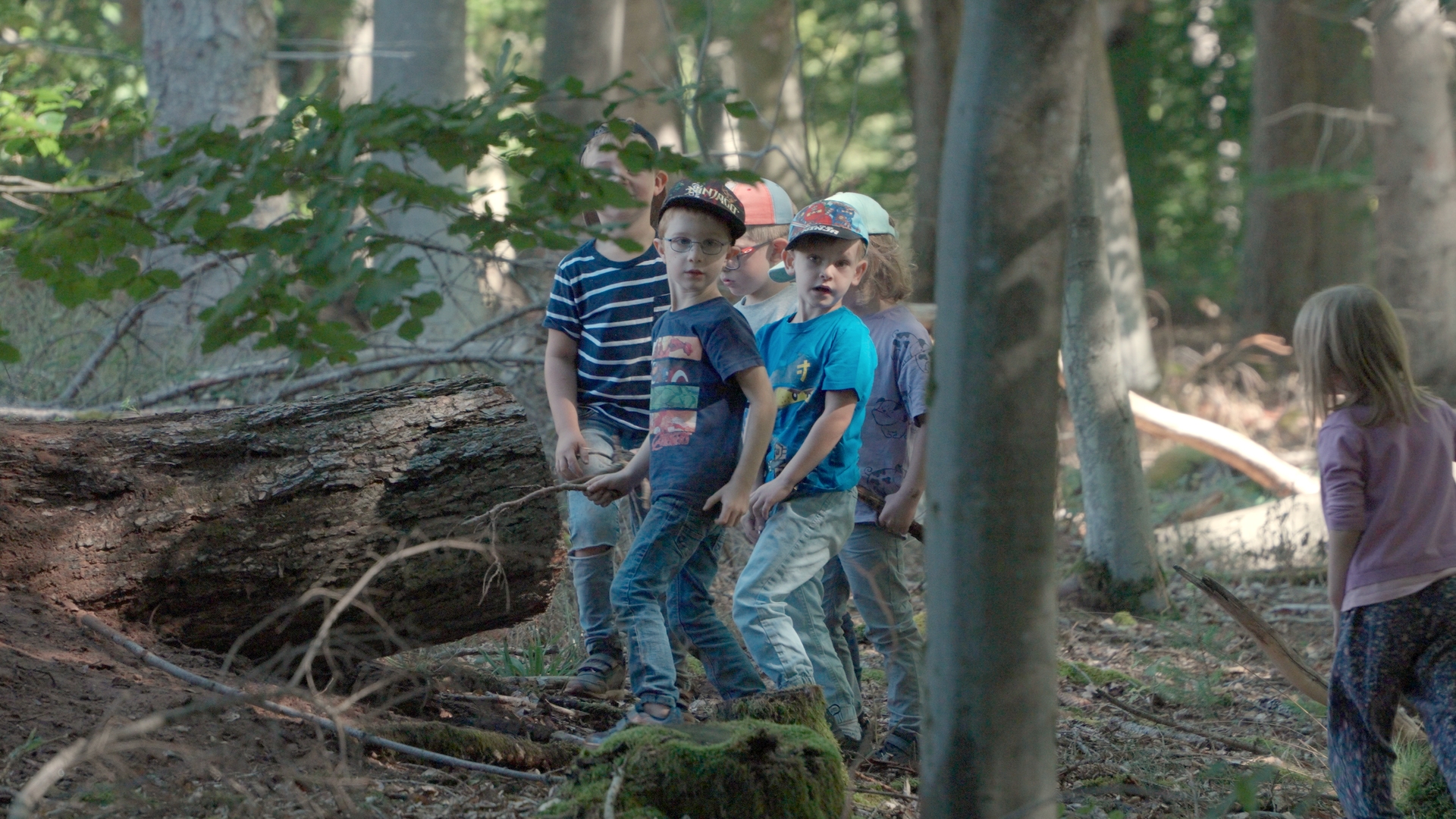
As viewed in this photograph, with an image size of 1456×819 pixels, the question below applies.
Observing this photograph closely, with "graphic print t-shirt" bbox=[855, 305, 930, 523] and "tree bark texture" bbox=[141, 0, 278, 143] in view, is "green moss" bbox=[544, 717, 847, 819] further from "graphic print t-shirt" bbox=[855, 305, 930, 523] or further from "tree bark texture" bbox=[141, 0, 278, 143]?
"tree bark texture" bbox=[141, 0, 278, 143]

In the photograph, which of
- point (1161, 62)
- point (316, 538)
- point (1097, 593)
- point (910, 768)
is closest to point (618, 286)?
point (316, 538)

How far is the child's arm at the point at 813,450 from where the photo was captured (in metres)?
3.53

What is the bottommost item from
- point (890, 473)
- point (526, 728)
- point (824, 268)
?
point (526, 728)

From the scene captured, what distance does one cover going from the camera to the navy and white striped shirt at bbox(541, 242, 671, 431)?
4.16 metres

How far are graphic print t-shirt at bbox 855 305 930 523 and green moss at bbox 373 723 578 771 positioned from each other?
1324mm

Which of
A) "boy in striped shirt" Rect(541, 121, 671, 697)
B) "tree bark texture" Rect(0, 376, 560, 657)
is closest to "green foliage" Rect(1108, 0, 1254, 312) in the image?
"boy in striped shirt" Rect(541, 121, 671, 697)

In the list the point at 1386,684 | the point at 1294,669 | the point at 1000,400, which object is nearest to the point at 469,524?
the point at 1000,400

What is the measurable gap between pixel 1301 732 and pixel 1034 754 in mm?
2976

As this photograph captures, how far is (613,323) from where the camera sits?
4.15 metres

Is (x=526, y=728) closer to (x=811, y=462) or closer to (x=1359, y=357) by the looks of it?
(x=811, y=462)

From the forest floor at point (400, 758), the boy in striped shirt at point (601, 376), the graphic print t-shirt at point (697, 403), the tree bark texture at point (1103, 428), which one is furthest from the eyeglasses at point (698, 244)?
the tree bark texture at point (1103, 428)

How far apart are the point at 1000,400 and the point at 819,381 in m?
1.41

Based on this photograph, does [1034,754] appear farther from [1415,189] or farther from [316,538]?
[1415,189]

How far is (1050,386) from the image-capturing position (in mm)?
2316
